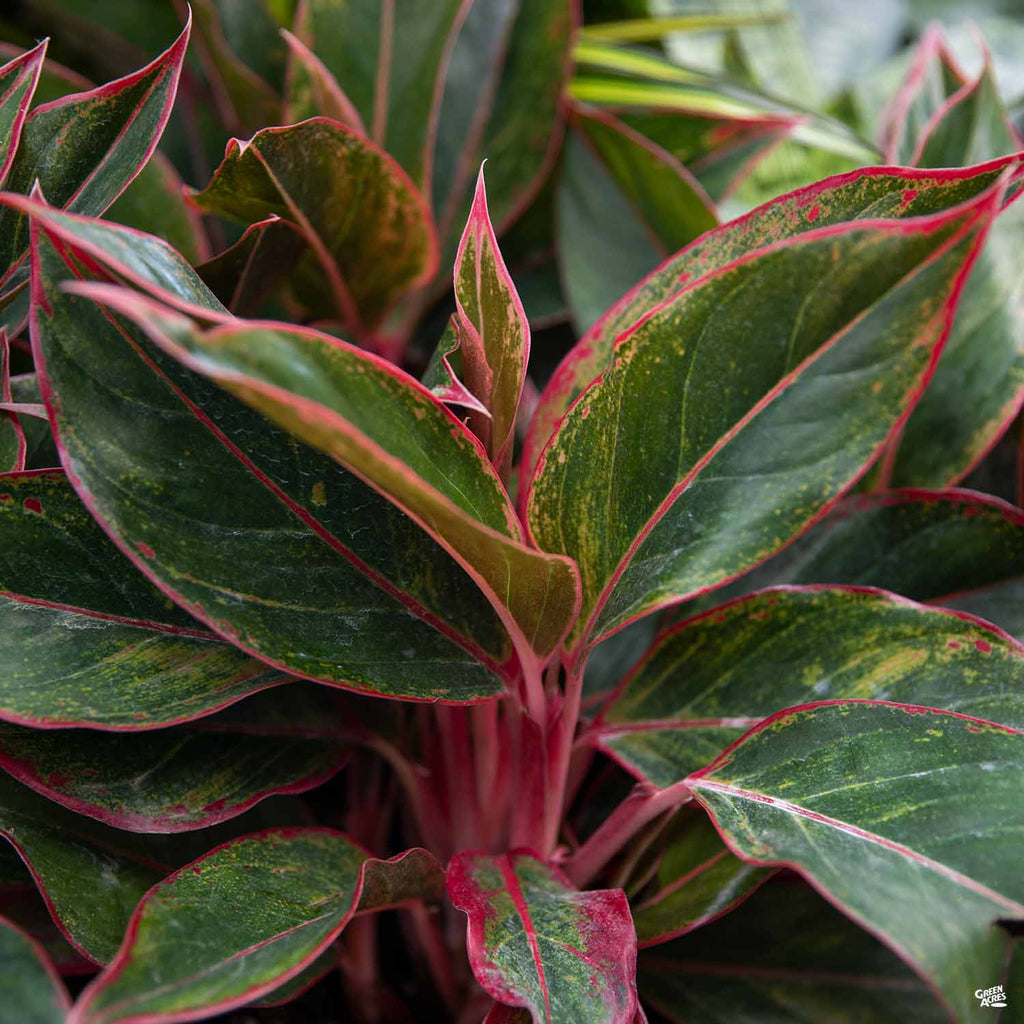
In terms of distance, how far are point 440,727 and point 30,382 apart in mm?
325

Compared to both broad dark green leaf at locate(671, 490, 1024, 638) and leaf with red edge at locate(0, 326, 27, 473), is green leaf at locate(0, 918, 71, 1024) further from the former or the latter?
broad dark green leaf at locate(671, 490, 1024, 638)

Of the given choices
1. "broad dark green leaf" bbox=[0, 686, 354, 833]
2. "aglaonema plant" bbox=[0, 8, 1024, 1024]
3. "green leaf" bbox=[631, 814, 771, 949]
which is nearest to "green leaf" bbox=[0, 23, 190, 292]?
"aglaonema plant" bbox=[0, 8, 1024, 1024]

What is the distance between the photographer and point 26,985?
0.38 m

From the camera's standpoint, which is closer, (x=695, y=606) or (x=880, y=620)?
(x=880, y=620)

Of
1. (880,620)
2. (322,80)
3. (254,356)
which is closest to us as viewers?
(254,356)

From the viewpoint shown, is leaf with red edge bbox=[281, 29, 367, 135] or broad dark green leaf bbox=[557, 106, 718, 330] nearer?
leaf with red edge bbox=[281, 29, 367, 135]

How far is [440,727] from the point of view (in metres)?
0.62

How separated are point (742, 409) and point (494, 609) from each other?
0.51 ft

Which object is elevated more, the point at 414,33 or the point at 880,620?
the point at 414,33

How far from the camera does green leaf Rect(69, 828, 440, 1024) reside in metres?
0.36

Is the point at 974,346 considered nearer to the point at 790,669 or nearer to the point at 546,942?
the point at 790,669

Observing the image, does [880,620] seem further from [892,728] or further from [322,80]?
[322,80]

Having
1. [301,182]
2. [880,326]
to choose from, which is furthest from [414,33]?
[880,326]

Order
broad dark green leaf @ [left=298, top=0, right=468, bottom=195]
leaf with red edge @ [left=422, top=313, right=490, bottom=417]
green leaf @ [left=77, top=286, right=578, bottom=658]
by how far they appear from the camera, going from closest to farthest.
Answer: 1. green leaf @ [left=77, top=286, right=578, bottom=658]
2. leaf with red edge @ [left=422, top=313, right=490, bottom=417]
3. broad dark green leaf @ [left=298, top=0, right=468, bottom=195]
